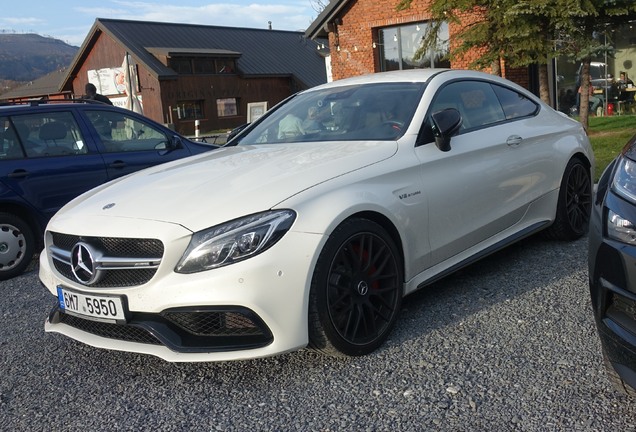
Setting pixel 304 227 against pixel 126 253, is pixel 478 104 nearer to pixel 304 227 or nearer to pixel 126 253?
pixel 304 227

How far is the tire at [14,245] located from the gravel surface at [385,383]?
6.29 ft

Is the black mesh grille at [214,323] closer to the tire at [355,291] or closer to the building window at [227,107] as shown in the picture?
the tire at [355,291]

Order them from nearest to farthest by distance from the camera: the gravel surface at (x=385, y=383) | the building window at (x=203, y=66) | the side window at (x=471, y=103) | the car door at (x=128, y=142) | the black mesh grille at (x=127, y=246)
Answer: the gravel surface at (x=385, y=383) → the black mesh grille at (x=127, y=246) → the side window at (x=471, y=103) → the car door at (x=128, y=142) → the building window at (x=203, y=66)

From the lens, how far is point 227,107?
Answer: 40.0 meters

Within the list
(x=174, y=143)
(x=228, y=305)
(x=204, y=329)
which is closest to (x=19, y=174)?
(x=174, y=143)

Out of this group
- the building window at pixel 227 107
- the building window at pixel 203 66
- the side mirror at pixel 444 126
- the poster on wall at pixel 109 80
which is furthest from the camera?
the building window at pixel 227 107

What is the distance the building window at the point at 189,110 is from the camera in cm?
3759

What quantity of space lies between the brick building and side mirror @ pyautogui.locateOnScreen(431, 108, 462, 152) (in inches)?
490

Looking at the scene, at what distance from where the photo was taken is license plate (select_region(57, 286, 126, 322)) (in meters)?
3.11

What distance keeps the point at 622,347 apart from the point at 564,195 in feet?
9.54

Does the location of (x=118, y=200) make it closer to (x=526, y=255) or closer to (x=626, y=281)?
(x=626, y=281)

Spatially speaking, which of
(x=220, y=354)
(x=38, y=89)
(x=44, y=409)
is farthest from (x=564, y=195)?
(x=38, y=89)

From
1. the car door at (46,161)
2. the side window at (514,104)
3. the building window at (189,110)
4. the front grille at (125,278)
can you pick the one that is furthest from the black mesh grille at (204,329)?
the building window at (189,110)

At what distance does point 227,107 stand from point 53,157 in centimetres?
3455
